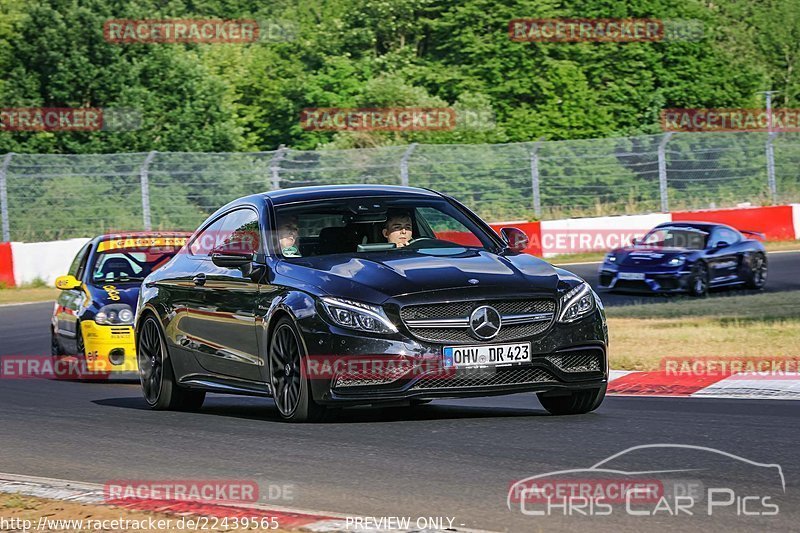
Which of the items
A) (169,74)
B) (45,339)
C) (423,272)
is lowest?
(45,339)

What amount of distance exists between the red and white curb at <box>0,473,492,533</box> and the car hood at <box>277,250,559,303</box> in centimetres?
217

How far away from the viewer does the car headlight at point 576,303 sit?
8.89 m

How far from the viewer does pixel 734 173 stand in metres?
35.9

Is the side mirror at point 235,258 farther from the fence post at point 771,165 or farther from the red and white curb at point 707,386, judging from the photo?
the fence post at point 771,165

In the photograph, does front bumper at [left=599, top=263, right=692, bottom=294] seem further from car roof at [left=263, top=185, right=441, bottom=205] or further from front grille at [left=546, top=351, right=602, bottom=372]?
front grille at [left=546, top=351, right=602, bottom=372]

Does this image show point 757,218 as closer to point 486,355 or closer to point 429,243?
point 429,243

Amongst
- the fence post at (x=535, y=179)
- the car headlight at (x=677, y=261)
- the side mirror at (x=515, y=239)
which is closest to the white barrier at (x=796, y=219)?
the fence post at (x=535, y=179)

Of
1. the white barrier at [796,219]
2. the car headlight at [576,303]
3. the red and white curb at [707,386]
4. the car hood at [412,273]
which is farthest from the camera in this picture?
the white barrier at [796,219]

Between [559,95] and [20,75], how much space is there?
19726 mm

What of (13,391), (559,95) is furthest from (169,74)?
(13,391)

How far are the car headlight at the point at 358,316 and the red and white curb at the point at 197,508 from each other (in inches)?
77.7

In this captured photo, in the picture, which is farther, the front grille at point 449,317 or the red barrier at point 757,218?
the red barrier at point 757,218

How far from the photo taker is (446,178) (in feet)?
111

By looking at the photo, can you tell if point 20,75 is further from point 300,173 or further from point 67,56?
point 300,173
